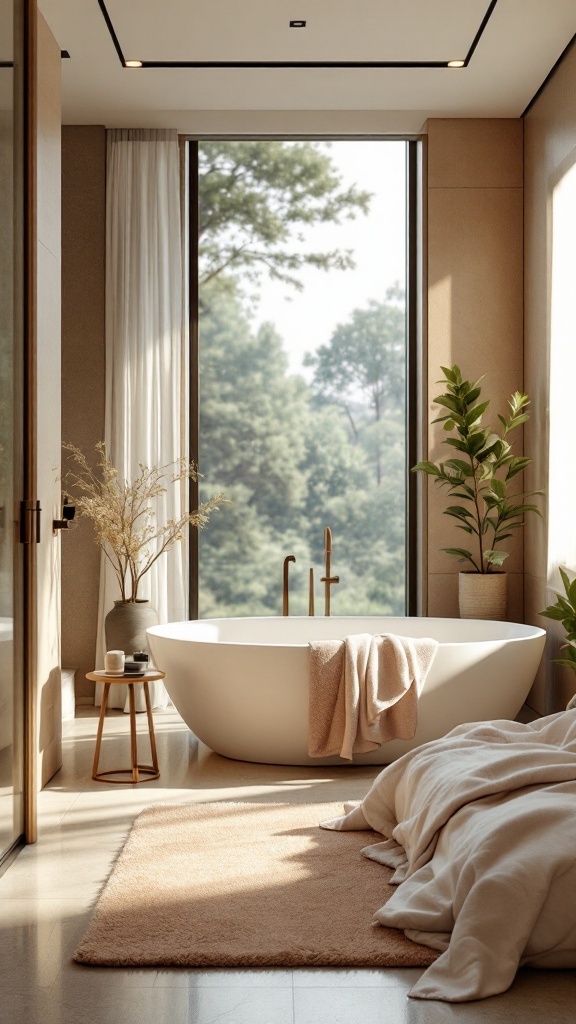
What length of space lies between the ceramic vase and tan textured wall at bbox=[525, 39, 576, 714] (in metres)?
1.97

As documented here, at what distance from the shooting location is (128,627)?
5047 mm

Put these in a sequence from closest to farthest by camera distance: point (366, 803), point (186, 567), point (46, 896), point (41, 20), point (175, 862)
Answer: point (46, 896), point (175, 862), point (366, 803), point (41, 20), point (186, 567)

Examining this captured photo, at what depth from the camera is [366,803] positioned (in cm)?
345

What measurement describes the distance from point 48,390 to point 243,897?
2150 mm

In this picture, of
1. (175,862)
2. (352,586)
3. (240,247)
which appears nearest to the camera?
(175,862)

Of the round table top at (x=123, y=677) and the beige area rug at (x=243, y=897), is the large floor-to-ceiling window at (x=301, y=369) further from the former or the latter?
the beige area rug at (x=243, y=897)

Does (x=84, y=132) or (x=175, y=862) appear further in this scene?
(x=84, y=132)

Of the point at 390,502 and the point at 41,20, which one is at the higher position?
the point at 41,20

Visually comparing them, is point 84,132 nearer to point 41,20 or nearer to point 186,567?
point 41,20

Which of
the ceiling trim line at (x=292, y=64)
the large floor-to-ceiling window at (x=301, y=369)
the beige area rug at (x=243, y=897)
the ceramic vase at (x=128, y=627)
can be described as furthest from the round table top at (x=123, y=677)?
the large floor-to-ceiling window at (x=301, y=369)

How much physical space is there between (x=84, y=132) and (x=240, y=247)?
221cm

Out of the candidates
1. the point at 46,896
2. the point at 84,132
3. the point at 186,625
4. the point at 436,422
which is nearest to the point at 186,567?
the point at 186,625

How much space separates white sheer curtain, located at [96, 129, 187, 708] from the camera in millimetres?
5777

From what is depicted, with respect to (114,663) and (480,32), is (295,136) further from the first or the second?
(114,663)
